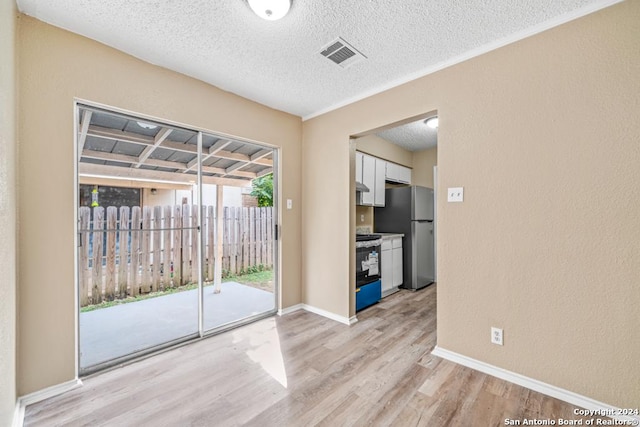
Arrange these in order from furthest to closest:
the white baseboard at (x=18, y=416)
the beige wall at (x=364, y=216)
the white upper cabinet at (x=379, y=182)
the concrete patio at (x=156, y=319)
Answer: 1. the beige wall at (x=364, y=216)
2. the white upper cabinet at (x=379, y=182)
3. the concrete patio at (x=156, y=319)
4. the white baseboard at (x=18, y=416)

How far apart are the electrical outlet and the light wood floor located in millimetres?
267

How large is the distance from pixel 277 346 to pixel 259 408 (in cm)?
83

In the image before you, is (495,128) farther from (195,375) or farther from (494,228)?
(195,375)

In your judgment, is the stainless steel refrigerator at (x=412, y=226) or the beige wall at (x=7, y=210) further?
the stainless steel refrigerator at (x=412, y=226)

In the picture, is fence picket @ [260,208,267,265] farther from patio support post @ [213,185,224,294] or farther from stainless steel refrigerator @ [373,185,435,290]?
stainless steel refrigerator @ [373,185,435,290]

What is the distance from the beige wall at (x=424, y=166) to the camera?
507 centimetres

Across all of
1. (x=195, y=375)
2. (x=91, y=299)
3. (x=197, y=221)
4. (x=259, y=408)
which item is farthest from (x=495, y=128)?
(x=91, y=299)

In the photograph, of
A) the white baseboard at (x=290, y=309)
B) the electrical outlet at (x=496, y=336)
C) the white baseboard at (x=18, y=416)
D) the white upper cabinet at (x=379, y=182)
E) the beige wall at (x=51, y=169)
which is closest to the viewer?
the white baseboard at (x=18, y=416)

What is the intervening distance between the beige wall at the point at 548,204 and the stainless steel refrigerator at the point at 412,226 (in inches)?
82.8

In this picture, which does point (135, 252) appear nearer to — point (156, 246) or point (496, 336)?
point (156, 246)

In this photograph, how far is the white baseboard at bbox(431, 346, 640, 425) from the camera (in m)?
1.64

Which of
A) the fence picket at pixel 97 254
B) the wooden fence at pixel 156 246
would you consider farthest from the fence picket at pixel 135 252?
the fence picket at pixel 97 254

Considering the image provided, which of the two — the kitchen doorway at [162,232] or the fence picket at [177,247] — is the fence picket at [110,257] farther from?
the fence picket at [177,247]

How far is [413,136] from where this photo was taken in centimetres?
434
